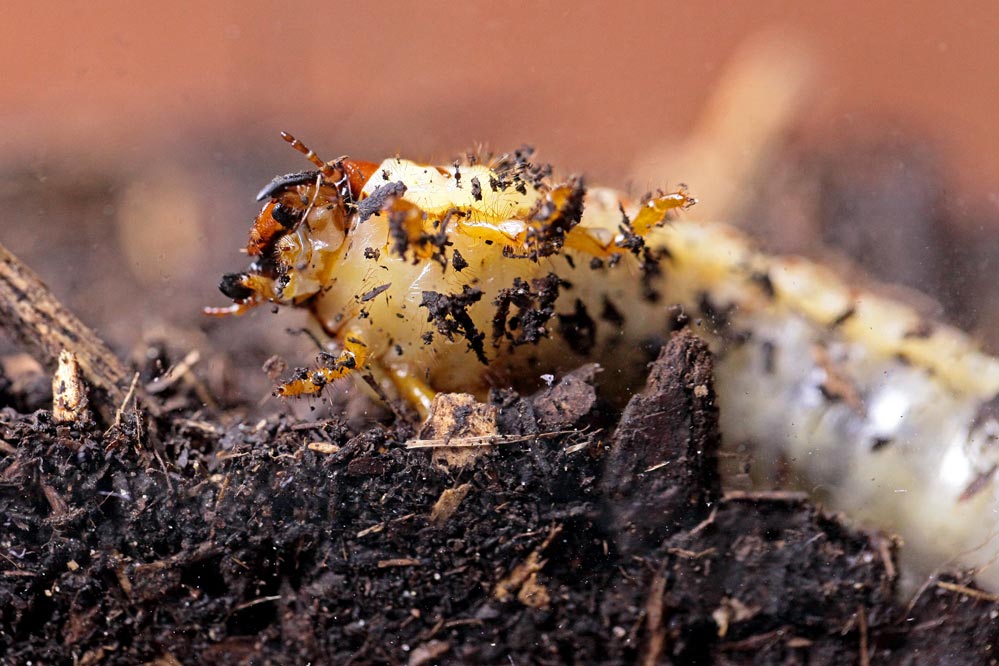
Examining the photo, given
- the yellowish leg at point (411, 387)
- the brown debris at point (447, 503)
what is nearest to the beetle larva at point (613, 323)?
the yellowish leg at point (411, 387)

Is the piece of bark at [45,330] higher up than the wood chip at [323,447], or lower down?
higher up

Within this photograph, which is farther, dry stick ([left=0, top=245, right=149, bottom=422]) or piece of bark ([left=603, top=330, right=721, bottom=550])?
dry stick ([left=0, top=245, right=149, bottom=422])

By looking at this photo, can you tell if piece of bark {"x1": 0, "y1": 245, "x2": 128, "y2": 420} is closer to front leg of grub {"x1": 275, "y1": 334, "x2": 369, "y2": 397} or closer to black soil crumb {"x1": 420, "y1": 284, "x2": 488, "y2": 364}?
front leg of grub {"x1": 275, "y1": 334, "x2": 369, "y2": 397}

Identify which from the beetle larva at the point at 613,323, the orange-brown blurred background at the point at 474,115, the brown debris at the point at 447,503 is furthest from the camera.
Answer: the orange-brown blurred background at the point at 474,115

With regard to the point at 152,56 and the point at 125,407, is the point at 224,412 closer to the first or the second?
the point at 125,407

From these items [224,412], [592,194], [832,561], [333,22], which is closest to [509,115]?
[333,22]

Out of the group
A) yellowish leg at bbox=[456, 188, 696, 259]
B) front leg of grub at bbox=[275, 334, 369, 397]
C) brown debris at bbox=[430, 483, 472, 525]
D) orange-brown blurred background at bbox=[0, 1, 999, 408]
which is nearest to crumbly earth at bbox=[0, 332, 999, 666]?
brown debris at bbox=[430, 483, 472, 525]

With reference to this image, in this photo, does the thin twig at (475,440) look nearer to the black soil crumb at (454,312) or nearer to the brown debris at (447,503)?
the brown debris at (447,503)
